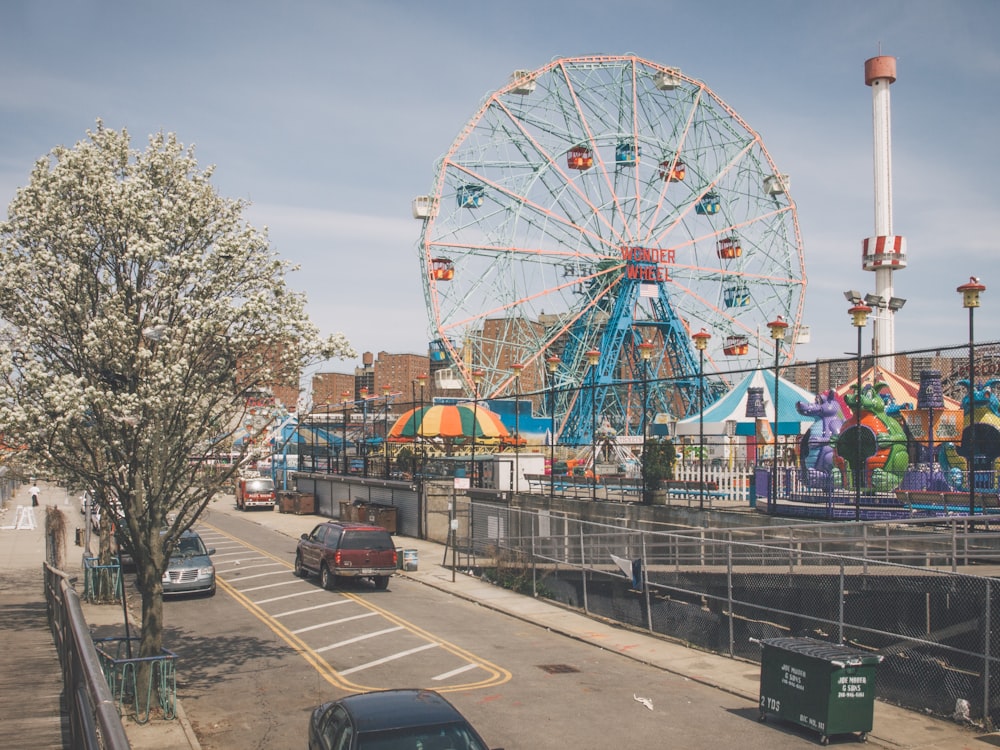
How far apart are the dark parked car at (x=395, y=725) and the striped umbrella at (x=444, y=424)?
96.2 feet

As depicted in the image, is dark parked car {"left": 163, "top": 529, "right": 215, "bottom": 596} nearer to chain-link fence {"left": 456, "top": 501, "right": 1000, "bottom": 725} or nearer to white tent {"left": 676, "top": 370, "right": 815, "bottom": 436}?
chain-link fence {"left": 456, "top": 501, "right": 1000, "bottom": 725}

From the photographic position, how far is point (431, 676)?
15930 millimetres

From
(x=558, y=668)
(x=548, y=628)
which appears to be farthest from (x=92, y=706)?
(x=548, y=628)

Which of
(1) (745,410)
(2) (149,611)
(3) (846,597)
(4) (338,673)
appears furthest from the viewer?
(1) (745,410)

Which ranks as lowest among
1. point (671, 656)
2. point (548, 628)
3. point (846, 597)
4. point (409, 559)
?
point (548, 628)

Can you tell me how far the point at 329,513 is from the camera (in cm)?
4941

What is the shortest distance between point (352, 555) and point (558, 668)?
30.5 feet

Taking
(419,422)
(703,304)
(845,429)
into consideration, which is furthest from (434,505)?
(703,304)

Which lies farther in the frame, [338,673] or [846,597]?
[846,597]

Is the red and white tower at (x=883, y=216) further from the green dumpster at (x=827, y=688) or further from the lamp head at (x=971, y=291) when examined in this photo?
the green dumpster at (x=827, y=688)

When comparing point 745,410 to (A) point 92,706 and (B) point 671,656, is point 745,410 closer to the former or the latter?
(B) point 671,656

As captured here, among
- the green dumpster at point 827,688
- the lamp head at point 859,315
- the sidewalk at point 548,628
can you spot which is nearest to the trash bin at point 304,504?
the sidewalk at point 548,628

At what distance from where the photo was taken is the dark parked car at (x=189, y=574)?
23.8 metres

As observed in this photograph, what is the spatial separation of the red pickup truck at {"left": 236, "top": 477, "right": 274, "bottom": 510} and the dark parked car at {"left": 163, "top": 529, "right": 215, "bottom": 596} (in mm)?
29961
